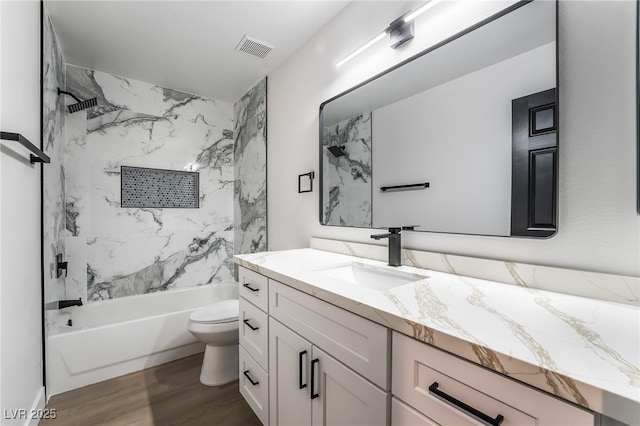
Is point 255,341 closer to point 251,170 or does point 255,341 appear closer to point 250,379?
point 250,379

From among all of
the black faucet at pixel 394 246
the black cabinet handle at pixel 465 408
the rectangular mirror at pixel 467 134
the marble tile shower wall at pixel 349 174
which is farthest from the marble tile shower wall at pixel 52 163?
the black cabinet handle at pixel 465 408

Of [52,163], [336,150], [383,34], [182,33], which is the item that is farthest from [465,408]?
[52,163]

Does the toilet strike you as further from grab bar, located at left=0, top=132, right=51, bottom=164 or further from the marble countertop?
Result: grab bar, located at left=0, top=132, right=51, bottom=164

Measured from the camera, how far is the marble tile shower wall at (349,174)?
163 centimetres

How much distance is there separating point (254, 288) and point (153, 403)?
3.70ft

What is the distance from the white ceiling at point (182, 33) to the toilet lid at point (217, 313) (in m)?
1.99

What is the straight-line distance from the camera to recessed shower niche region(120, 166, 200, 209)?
268cm

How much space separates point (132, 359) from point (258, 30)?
258cm

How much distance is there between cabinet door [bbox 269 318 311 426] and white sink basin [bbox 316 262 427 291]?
12.3 inches

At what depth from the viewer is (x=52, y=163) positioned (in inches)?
76.0

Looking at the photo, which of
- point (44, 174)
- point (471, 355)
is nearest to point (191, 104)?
point (44, 174)

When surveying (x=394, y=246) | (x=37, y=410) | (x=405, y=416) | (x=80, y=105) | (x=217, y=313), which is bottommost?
(x=37, y=410)

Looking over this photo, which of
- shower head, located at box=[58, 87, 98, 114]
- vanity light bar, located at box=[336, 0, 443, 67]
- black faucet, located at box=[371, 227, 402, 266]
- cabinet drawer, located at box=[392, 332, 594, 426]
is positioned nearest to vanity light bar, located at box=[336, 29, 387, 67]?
vanity light bar, located at box=[336, 0, 443, 67]

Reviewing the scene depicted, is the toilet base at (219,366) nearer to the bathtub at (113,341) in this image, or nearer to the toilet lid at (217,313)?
the toilet lid at (217,313)
